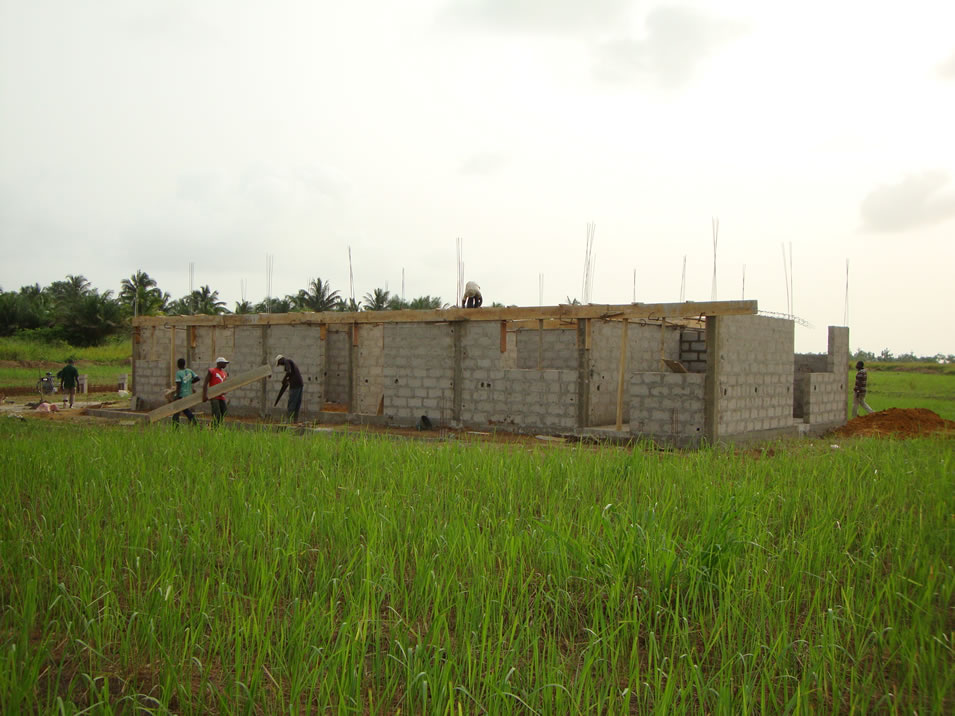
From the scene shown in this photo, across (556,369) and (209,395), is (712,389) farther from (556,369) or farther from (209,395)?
(209,395)

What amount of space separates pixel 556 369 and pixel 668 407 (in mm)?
2504

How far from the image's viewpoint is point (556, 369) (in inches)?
562

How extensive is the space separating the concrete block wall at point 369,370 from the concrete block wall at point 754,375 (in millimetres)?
7538

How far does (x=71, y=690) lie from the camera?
3395mm

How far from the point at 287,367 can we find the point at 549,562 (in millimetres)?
11120

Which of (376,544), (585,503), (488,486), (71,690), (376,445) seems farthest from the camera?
(376,445)

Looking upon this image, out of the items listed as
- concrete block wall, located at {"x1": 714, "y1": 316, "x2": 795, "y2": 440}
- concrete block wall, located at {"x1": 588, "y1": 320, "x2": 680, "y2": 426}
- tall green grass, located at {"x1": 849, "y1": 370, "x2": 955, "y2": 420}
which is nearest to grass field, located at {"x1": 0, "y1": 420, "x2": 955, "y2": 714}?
concrete block wall, located at {"x1": 714, "y1": 316, "x2": 795, "y2": 440}

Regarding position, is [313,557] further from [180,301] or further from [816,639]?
[180,301]

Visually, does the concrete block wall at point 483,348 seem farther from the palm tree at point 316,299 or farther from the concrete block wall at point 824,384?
the palm tree at point 316,299

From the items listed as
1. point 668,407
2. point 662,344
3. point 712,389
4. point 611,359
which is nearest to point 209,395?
point 611,359

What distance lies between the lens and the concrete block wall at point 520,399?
1360 centimetres

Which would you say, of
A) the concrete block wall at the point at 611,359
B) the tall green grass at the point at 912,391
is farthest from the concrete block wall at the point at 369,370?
the tall green grass at the point at 912,391

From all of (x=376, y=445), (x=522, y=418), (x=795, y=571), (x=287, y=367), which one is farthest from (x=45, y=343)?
(x=795, y=571)

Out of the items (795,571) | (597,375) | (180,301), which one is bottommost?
(795,571)
